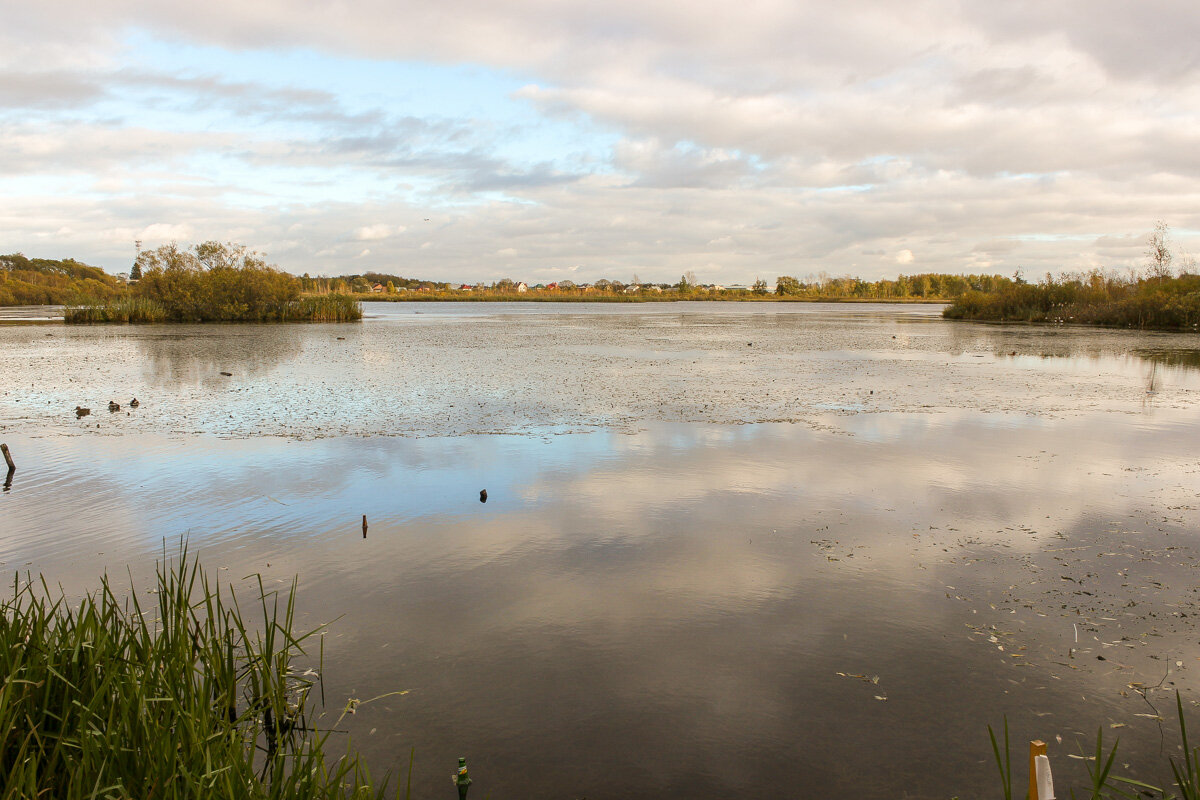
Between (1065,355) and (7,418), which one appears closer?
(7,418)

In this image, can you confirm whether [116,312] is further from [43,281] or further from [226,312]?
[43,281]

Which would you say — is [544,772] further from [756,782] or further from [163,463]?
[163,463]

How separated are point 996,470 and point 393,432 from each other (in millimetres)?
7134

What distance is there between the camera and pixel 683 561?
5.26 meters

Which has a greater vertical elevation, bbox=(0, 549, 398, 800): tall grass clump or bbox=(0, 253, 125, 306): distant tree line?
bbox=(0, 253, 125, 306): distant tree line

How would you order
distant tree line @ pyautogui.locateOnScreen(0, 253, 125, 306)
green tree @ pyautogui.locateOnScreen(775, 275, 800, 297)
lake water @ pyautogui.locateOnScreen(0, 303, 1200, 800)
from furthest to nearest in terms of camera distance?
green tree @ pyautogui.locateOnScreen(775, 275, 800, 297), distant tree line @ pyautogui.locateOnScreen(0, 253, 125, 306), lake water @ pyautogui.locateOnScreen(0, 303, 1200, 800)

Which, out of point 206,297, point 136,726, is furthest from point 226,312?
point 136,726

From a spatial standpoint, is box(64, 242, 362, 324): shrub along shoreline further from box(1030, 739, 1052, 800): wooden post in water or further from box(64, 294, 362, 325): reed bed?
box(1030, 739, 1052, 800): wooden post in water

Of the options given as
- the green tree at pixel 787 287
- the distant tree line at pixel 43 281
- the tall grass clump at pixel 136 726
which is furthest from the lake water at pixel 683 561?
the green tree at pixel 787 287

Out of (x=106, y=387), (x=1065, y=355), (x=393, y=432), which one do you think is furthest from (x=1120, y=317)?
(x=106, y=387)

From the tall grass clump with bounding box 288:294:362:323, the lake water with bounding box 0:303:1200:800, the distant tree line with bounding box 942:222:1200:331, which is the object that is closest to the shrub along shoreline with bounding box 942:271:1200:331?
the distant tree line with bounding box 942:222:1200:331

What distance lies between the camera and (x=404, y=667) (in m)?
3.83

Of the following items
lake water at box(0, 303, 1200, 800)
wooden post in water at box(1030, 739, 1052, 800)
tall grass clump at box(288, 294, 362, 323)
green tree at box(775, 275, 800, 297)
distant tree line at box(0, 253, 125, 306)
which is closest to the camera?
wooden post in water at box(1030, 739, 1052, 800)

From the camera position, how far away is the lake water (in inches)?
128
